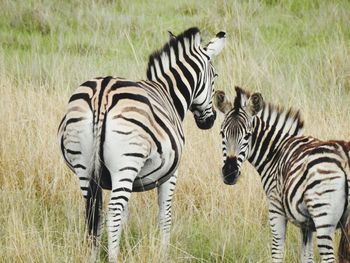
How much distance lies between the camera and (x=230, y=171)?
5.84m

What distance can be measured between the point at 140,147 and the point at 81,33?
26.8 feet

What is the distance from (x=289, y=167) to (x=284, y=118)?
2.36ft

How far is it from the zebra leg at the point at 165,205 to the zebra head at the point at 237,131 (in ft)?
2.07

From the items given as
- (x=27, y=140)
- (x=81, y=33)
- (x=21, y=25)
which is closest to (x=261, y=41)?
(x=81, y=33)

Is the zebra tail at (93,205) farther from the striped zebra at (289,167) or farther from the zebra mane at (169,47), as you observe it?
the zebra mane at (169,47)

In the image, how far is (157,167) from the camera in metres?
5.85

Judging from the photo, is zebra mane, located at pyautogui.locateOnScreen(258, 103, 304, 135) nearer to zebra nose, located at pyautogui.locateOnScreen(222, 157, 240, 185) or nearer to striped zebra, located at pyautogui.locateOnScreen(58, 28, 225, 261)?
zebra nose, located at pyautogui.locateOnScreen(222, 157, 240, 185)

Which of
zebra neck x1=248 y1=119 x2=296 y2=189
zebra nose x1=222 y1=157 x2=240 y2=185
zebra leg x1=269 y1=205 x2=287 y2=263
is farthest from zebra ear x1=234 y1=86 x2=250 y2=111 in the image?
zebra leg x1=269 y1=205 x2=287 y2=263

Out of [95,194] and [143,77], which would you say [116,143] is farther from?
[143,77]

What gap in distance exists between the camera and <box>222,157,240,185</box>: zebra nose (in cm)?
584

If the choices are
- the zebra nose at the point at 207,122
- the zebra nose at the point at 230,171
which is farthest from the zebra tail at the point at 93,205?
the zebra nose at the point at 207,122

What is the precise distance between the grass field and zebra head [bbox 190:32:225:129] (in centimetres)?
50

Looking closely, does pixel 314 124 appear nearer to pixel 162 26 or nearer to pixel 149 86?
pixel 149 86

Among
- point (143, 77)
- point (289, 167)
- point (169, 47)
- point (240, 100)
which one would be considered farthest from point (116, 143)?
point (143, 77)
